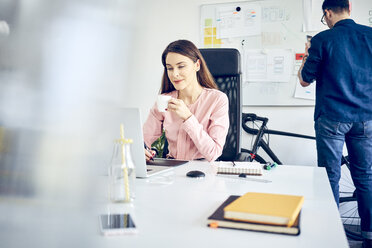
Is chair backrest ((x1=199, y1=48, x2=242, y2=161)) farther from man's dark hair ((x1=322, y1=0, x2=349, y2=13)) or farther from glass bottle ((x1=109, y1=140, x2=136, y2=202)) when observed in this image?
glass bottle ((x1=109, y1=140, x2=136, y2=202))

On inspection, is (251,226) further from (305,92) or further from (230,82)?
(305,92)

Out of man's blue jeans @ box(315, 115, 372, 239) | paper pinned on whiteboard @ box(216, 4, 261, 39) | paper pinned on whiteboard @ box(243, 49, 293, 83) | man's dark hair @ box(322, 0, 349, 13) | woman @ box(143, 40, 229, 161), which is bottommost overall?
man's blue jeans @ box(315, 115, 372, 239)

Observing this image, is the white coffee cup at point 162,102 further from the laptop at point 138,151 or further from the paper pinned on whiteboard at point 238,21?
the paper pinned on whiteboard at point 238,21

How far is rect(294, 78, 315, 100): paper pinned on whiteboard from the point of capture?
2457mm

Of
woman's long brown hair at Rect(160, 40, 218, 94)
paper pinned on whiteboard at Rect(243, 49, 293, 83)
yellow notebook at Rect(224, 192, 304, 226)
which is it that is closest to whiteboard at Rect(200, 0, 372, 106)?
paper pinned on whiteboard at Rect(243, 49, 293, 83)

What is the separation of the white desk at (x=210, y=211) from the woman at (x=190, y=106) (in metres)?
0.32

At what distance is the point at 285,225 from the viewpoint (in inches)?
21.0

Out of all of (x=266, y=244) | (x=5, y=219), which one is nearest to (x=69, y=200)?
(x=5, y=219)

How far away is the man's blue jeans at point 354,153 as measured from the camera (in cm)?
176

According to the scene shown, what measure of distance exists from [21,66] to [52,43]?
16mm

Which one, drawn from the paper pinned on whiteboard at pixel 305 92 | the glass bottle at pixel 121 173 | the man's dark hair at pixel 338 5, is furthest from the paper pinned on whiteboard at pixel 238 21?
the glass bottle at pixel 121 173

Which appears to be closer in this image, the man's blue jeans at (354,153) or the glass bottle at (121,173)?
the glass bottle at (121,173)

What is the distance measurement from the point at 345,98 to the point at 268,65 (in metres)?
0.86

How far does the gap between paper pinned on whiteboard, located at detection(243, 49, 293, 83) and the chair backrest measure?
913 mm
